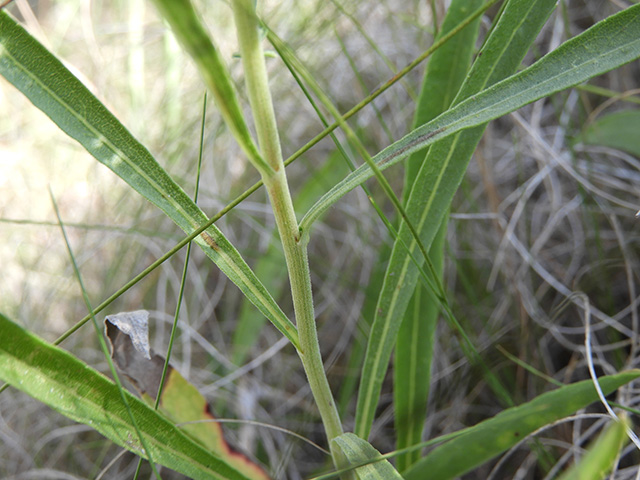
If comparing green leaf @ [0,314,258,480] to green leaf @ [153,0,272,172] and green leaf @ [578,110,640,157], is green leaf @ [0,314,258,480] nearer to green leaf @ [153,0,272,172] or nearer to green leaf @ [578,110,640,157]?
green leaf @ [153,0,272,172]

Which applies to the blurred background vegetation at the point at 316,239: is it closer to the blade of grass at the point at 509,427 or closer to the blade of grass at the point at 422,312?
the blade of grass at the point at 422,312

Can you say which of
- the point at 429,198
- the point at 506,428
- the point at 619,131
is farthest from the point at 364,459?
the point at 619,131

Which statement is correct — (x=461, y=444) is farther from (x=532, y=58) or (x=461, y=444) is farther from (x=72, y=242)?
(x=72, y=242)

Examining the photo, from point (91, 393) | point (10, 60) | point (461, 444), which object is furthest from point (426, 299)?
point (10, 60)

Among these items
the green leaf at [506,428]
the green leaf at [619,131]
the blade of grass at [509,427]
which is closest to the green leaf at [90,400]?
the blade of grass at [509,427]

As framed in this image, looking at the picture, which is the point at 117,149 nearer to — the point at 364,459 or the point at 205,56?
the point at 205,56
